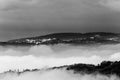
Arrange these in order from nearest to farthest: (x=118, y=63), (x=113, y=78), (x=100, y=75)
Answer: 1. (x=113, y=78)
2. (x=100, y=75)
3. (x=118, y=63)

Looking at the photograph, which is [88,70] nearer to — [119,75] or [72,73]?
[72,73]

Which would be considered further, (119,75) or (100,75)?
(100,75)

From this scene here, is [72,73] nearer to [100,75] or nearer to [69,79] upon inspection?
[69,79]

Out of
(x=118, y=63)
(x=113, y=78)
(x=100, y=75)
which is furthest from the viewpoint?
(x=118, y=63)

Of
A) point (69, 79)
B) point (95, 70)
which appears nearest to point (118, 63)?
point (95, 70)

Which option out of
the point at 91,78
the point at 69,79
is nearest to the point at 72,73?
the point at 69,79

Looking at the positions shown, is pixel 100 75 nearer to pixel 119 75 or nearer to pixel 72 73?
pixel 119 75

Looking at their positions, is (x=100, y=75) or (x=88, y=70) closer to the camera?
(x=100, y=75)
